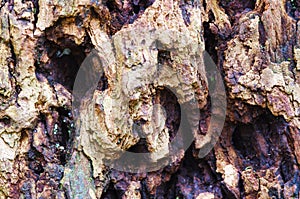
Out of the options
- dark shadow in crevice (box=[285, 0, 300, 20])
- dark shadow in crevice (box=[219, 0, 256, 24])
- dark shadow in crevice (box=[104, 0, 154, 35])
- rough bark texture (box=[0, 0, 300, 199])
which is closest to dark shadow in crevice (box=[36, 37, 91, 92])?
rough bark texture (box=[0, 0, 300, 199])

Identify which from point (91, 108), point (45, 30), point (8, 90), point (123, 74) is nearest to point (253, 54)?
point (123, 74)

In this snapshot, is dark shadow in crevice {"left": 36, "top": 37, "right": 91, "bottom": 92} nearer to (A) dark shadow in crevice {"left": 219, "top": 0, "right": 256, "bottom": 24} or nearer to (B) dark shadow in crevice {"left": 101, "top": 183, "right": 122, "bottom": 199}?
(B) dark shadow in crevice {"left": 101, "top": 183, "right": 122, "bottom": 199}

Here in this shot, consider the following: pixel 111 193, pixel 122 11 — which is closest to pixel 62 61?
pixel 122 11

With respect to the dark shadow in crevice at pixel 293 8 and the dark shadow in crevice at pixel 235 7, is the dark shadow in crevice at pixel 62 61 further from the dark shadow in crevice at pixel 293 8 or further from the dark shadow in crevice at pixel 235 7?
the dark shadow in crevice at pixel 293 8

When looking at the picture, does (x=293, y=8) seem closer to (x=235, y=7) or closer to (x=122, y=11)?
(x=235, y=7)

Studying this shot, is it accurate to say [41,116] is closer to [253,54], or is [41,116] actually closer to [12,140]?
[12,140]

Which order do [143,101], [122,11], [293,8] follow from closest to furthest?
[143,101]
[122,11]
[293,8]

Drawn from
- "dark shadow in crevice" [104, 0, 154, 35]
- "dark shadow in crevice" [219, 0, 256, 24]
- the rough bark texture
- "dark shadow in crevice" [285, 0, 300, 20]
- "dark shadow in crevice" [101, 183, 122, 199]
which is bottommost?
"dark shadow in crevice" [101, 183, 122, 199]

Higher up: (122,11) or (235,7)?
(235,7)
